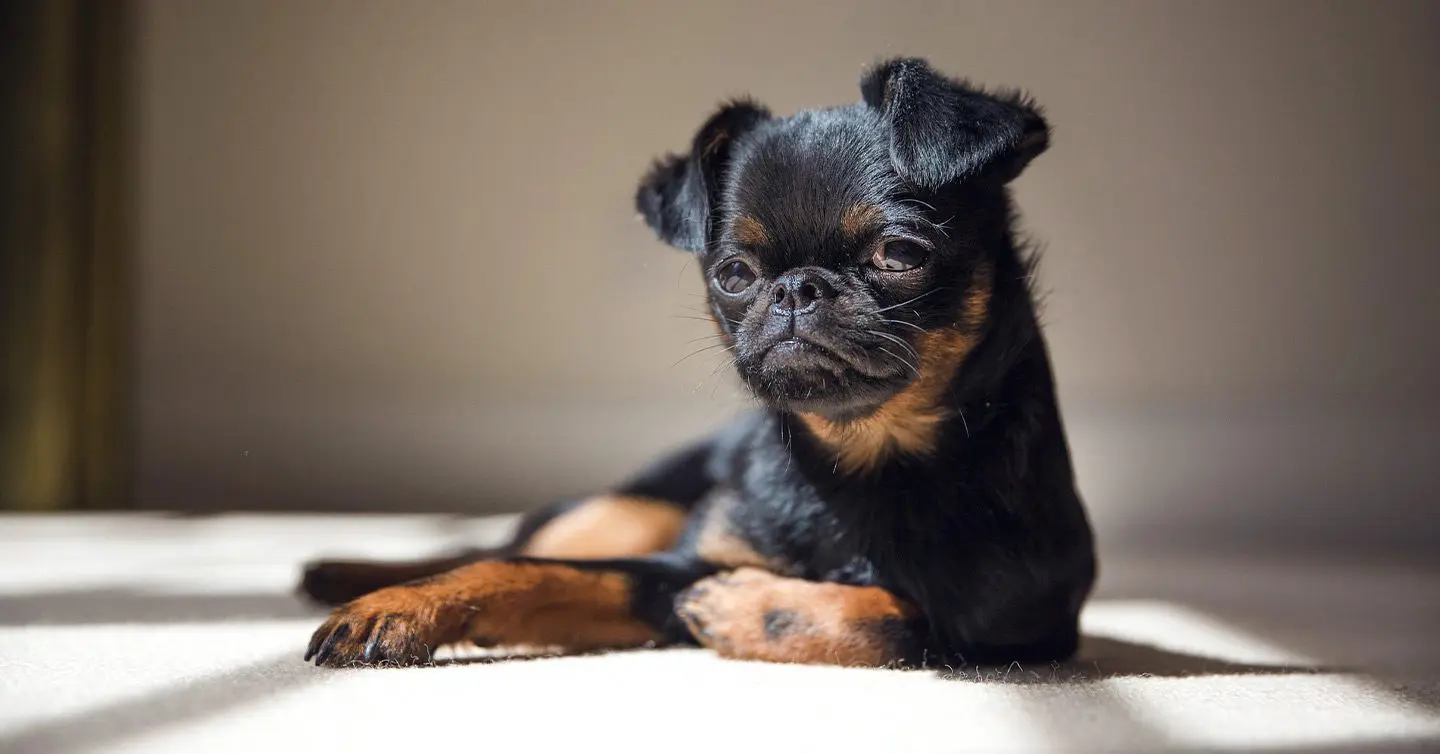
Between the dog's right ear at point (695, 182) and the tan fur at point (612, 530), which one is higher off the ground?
the dog's right ear at point (695, 182)

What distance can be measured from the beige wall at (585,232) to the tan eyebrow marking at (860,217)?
1642 millimetres

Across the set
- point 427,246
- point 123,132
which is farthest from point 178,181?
point 427,246

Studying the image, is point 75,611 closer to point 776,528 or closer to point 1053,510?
point 776,528

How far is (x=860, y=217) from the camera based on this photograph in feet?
5.33

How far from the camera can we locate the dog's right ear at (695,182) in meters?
1.86

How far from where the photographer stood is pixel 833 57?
127 inches

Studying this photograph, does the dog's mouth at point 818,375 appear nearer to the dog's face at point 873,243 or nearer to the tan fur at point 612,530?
the dog's face at point 873,243

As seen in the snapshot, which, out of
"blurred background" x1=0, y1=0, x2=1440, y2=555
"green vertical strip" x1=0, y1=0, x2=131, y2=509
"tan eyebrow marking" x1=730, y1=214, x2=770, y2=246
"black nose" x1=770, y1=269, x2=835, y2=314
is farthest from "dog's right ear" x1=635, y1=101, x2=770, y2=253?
"green vertical strip" x1=0, y1=0, x2=131, y2=509

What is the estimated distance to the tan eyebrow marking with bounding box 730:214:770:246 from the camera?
1.70 meters

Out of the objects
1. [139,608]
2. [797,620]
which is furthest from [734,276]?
[139,608]

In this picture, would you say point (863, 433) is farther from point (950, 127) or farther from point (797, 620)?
point (950, 127)

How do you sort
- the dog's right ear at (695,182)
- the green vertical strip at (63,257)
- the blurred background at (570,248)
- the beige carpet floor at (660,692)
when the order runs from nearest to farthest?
1. the beige carpet floor at (660,692)
2. the dog's right ear at (695,182)
3. the blurred background at (570,248)
4. the green vertical strip at (63,257)

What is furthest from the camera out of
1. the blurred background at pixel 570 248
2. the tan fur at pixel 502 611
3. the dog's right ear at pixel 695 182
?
the blurred background at pixel 570 248

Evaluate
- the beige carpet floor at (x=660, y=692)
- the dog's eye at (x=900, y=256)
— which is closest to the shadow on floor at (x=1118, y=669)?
the beige carpet floor at (x=660, y=692)
